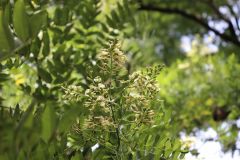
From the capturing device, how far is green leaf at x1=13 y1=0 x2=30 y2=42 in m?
1.06

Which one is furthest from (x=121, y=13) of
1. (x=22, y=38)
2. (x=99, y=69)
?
(x=22, y=38)

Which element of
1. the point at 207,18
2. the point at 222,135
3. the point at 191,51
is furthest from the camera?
the point at 207,18

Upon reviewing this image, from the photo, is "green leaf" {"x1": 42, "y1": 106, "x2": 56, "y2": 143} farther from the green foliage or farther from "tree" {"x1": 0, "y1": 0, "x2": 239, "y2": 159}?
the green foliage

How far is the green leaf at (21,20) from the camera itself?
41.8 inches

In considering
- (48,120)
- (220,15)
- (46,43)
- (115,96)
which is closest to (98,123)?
(115,96)

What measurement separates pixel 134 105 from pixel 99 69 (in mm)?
211

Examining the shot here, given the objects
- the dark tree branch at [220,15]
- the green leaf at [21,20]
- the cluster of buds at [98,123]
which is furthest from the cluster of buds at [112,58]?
the dark tree branch at [220,15]

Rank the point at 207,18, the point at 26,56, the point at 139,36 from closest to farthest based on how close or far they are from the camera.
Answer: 1. the point at 26,56
2. the point at 139,36
3. the point at 207,18

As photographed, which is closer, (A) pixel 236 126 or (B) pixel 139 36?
(A) pixel 236 126

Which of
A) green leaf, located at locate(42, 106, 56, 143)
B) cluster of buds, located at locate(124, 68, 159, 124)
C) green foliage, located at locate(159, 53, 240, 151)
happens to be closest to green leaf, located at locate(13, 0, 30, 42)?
green leaf, located at locate(42, 106, 56, 143)

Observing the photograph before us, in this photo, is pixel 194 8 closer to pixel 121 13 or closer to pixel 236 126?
pixel 236 126

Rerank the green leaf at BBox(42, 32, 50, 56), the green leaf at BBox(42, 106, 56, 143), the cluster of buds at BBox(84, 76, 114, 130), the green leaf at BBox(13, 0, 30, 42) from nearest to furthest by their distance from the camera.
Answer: the green leaf at BBox(42, 106, 56, 143)
the green leaf at BBox(13, 0, 30, 42)
the cluster of buds at BBox(84, 76, 114, 130)
the green leaf at BBox(42, 32, 50, 56)

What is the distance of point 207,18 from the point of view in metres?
4.29

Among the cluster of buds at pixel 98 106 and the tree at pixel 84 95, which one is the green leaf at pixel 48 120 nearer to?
the tree at pixel 84 95
